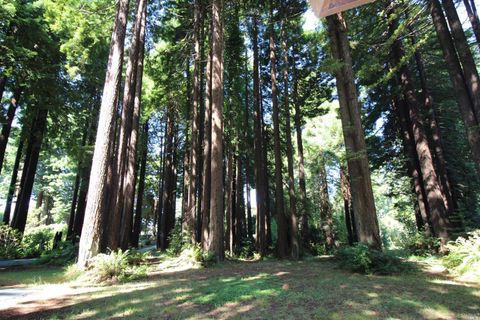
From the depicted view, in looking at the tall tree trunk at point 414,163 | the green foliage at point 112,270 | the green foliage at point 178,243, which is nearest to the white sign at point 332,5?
the green foliage at point 112,270

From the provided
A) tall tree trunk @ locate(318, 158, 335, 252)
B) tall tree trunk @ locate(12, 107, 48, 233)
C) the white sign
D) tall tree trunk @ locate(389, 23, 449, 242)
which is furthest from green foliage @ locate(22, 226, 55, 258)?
tall tree trunk @ locate(389, 23, 449, 242)

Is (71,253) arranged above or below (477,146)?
below

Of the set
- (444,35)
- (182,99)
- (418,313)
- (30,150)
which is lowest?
(418,313)

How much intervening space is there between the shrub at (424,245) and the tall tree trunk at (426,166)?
36cm

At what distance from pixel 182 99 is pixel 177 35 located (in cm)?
438

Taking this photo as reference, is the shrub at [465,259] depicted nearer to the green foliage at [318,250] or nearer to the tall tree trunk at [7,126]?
the green foliage at [318,250]

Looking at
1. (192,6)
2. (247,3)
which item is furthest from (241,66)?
(192,6)

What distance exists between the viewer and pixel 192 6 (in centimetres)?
1423

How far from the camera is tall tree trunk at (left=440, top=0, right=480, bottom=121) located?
819 cm

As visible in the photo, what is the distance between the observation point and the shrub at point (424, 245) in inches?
433

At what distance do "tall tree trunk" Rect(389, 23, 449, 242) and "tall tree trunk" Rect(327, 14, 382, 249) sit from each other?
278 cm

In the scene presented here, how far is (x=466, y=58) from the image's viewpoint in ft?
27.8

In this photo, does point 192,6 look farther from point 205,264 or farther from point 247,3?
point 205,264

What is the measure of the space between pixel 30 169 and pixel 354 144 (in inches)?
663
